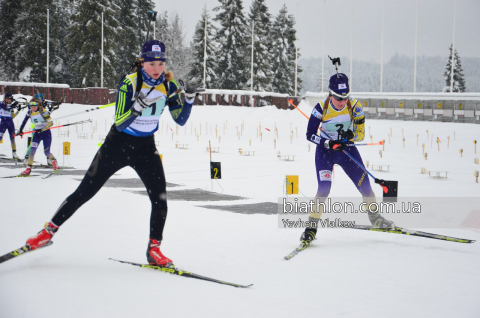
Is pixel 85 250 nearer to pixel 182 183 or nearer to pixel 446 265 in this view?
pixel 446 265

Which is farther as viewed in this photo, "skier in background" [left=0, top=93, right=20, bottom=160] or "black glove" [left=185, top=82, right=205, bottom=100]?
"skier in background" [left=0, top=93, right=20, bottom=160]

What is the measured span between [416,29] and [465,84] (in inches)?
1150

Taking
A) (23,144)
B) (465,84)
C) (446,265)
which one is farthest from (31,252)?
(465,84)

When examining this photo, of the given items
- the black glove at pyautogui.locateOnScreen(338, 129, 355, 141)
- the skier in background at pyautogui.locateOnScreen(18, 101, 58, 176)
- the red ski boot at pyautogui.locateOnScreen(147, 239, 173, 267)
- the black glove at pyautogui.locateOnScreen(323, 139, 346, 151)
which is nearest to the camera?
the red ski boot at pyautogui.locateOnScreen(147, 239, 173, 267)

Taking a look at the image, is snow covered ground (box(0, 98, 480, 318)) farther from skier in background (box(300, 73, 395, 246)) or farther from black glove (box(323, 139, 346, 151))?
black glove (box(323, 139, 346, 151))

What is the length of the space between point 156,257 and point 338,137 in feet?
9.68

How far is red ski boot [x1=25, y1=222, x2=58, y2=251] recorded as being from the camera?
488 centimetres

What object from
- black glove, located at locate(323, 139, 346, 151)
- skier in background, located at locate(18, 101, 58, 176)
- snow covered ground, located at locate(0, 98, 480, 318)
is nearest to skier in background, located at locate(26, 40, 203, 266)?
snow covered ground, located at locate(0, 98, 480, 318)

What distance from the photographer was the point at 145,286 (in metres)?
4.41

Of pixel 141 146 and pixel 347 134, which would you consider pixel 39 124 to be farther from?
pixel 347 134

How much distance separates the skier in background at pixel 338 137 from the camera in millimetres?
6449

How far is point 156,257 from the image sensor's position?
16.2ft

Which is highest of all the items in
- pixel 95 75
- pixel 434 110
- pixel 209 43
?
pixel 209 43

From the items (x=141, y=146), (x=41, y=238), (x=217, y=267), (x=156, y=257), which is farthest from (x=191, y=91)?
(x=41, y=238)
